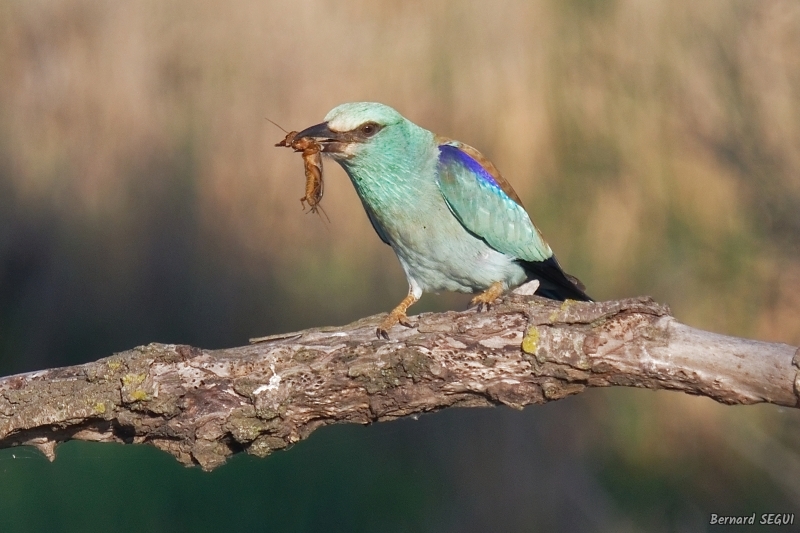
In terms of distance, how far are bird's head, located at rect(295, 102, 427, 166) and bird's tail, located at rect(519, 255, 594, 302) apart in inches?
24.3

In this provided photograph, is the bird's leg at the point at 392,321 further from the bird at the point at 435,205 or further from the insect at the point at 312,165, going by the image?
the insect at the point at 312,165

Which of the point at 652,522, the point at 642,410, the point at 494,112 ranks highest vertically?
the point at 494,112

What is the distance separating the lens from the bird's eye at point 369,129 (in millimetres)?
2734

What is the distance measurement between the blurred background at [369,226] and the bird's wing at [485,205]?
3.68 feet

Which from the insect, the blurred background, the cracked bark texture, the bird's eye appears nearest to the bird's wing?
the bird's eye

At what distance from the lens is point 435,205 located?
2.83 metres

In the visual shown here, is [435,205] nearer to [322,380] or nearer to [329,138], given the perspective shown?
[329,138]

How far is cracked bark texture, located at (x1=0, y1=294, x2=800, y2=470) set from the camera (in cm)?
212

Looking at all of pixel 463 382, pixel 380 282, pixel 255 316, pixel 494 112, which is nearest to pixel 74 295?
pixel 255 316

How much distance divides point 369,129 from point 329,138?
0.14 m

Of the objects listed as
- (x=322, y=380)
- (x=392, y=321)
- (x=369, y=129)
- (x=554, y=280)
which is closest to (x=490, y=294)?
(x=554, y=280)

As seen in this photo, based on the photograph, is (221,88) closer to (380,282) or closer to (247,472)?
(380,282)

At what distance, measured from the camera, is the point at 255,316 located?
171 inches

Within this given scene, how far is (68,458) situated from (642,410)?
253cm
